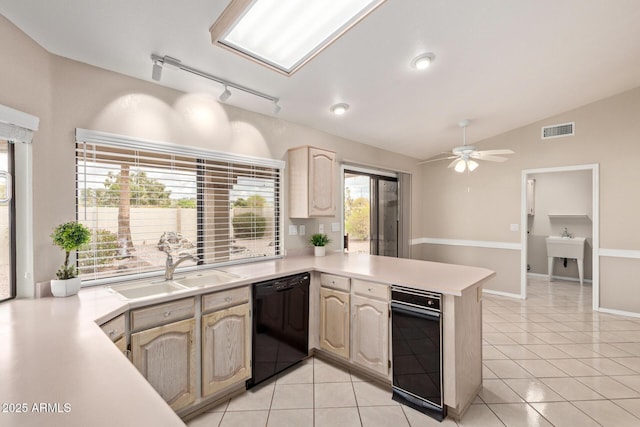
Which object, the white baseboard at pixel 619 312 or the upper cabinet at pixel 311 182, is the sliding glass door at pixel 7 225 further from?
the white baseboard at pixel 619 312

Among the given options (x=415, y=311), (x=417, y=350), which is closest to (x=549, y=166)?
(x=415, y=311)

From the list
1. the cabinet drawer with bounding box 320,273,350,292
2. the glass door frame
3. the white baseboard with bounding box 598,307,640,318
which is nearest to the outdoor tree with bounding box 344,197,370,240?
the glass door frame

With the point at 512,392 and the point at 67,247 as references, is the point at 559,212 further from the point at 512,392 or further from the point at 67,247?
the point at 67,247

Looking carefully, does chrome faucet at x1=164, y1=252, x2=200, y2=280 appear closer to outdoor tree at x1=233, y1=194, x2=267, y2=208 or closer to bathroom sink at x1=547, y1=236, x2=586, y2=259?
outdoor tree at x1=233, y1=194, x2=267, y2=208

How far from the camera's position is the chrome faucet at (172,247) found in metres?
2.32

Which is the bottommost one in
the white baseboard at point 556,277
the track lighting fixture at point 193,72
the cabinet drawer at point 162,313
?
the white baseboard at point 556,277

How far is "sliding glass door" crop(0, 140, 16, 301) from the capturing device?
68.1 inches

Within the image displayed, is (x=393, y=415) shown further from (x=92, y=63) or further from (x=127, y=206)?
(x=92, y=63)

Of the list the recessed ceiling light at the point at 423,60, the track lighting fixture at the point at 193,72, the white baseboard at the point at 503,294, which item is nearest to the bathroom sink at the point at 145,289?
the track lighting fixture at the point at 193,72

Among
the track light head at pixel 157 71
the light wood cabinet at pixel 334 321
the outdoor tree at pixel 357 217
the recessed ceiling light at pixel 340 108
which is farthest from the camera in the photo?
the outdoor tree at pixel 357 217

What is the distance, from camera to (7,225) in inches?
69.9

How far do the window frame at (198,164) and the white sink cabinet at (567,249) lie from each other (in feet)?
18.7

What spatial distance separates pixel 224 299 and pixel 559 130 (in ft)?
17.0

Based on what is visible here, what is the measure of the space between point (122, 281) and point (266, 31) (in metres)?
2.08
